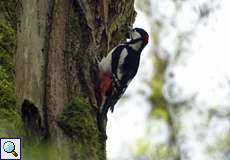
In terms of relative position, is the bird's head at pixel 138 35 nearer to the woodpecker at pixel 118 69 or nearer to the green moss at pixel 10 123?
the woodpecker at pixel 118 69

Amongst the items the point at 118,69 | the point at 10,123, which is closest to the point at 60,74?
the point at 10,123

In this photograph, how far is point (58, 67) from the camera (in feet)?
11.4

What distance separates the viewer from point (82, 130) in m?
3.41

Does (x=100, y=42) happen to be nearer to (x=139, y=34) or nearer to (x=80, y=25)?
(x=80, y=25)

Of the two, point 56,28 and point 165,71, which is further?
point 165,71

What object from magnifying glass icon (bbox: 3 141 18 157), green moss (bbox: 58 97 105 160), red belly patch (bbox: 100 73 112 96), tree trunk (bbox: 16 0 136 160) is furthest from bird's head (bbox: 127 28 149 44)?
magnifying glass icon (bbox: 3 141 18 157)

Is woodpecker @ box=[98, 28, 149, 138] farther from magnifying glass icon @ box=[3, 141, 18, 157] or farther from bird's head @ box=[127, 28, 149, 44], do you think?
magnifying glass icon @ box=[3, 141, 18, 157]

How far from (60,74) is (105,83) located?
68 cm

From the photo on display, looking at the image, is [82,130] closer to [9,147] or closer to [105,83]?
[9,147]

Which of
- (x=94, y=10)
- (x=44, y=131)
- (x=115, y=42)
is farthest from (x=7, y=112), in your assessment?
(x=115, y=42)

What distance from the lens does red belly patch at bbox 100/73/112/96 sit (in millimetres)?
3957

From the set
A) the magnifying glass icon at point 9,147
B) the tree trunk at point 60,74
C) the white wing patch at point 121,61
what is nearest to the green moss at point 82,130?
the tree trunk at point 60,74

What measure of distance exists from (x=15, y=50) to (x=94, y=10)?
2.39 feet

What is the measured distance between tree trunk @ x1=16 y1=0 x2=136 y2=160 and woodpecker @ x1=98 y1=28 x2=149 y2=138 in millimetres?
135
